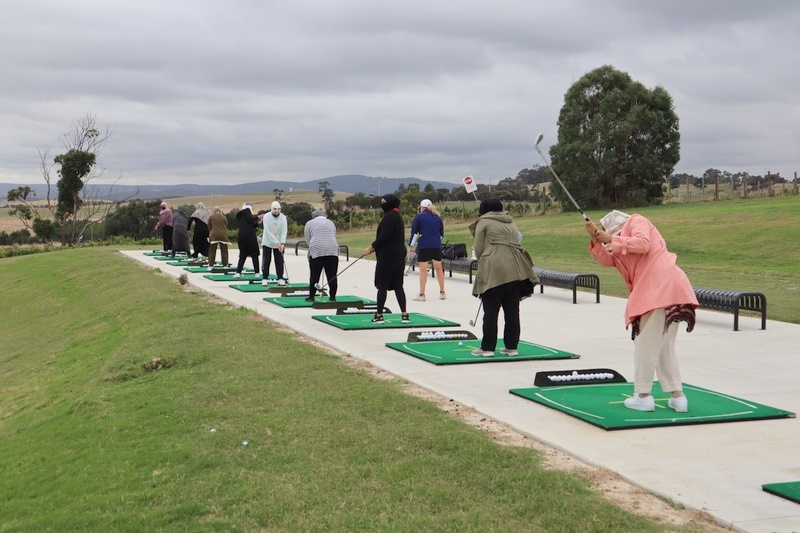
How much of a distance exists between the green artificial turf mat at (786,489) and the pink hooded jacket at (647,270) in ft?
6.54

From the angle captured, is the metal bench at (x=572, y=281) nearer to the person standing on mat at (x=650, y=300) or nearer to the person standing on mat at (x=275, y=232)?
the person standing on mat at (x=275, y=232)

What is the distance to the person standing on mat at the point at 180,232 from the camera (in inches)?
1152

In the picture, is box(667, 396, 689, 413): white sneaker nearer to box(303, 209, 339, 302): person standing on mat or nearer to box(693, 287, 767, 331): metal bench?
box(693, 287, 767, 331): metal bench

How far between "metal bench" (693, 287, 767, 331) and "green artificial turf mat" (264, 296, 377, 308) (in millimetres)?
5937

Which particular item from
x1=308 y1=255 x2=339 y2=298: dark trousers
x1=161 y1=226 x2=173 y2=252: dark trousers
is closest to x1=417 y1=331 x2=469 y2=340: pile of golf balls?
x1=308 y1=255 x2=339 y2=298: dark trousers

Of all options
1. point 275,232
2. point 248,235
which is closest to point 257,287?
point 275,232

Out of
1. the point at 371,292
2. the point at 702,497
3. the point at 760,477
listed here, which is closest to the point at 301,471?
the point at 702,497

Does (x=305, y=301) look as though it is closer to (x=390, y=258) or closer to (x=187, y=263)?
(x=390, y=258)

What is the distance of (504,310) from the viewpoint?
10094mm

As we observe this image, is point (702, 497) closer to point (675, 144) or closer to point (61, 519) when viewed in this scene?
point (61, 519)

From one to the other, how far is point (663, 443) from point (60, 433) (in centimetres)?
Answer: 538

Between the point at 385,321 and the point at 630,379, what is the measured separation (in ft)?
17.4

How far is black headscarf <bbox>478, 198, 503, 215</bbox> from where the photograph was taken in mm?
10156

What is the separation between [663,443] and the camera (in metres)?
6.46
